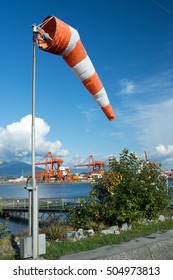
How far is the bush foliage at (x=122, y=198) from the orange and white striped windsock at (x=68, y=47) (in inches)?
175

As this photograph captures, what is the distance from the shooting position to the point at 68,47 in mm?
5691

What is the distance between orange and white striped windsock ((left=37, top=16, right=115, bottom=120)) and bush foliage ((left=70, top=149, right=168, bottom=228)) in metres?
4.44

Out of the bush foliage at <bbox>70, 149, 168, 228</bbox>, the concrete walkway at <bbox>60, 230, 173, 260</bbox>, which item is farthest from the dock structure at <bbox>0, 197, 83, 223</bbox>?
the concrete walkway at <bbox>60, 230, 173, 260</bbox>

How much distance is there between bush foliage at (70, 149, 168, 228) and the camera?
9.66 metres

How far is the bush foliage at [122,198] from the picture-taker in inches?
380

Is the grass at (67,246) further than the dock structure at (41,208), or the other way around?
the dock structure at (41,208)

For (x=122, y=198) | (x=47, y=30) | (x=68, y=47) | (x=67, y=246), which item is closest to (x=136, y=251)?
(x=67, y=246)

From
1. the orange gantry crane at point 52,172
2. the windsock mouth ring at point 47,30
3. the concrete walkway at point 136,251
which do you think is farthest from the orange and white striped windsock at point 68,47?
the orange gantry crane at point 52,172

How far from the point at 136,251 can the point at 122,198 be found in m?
4.15

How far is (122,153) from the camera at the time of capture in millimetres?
11312

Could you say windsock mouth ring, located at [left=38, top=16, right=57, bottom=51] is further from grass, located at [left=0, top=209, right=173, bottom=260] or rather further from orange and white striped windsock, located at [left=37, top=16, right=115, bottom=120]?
grass, located at [left=0, top=209, right=173, bottom=260]

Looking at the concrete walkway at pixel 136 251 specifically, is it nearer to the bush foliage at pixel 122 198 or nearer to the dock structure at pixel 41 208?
the bush foliage at pixel 122 198
